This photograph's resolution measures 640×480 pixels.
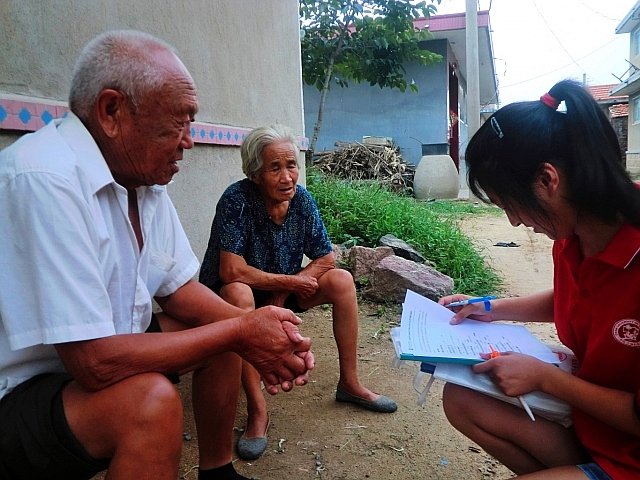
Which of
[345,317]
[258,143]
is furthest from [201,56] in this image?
[345,317]

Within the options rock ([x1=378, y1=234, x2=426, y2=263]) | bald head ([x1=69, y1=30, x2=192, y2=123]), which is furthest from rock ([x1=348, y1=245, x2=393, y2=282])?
bald head ([x1=69, y1=30, x2=192, y2=123])

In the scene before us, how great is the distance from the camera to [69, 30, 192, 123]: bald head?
1316 millimetres

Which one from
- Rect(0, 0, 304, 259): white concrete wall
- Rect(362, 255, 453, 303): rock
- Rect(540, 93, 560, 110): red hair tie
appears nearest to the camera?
Rect(540, 93, 560, 110): red hair tie

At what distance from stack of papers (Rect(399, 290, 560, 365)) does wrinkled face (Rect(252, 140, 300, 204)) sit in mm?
946

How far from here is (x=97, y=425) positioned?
1169 mm

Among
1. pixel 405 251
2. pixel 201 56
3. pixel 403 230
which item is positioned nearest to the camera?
pixel 201 56

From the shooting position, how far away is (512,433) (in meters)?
1.46

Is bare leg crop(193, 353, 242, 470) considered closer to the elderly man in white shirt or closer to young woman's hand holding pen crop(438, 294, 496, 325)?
the elderly man in white shirt

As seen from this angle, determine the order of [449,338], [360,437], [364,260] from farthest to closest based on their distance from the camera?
[364,260] < [360,437] < [449,338]

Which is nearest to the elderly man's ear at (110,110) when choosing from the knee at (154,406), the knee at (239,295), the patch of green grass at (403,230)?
the knee at (154,406)

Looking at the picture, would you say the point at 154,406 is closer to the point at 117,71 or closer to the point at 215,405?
the point at 215,405

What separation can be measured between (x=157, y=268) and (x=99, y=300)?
0.47 metres

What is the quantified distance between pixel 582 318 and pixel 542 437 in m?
0.35

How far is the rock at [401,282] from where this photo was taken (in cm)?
404
